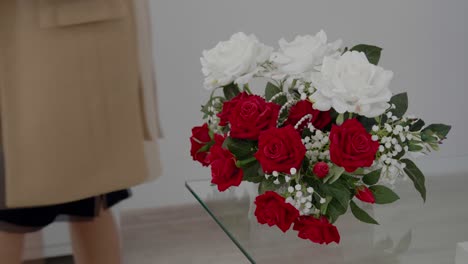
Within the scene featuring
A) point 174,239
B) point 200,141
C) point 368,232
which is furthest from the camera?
point 174,239

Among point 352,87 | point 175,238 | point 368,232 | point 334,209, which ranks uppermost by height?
point 352,87

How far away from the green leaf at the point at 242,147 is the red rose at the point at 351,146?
0.60ft

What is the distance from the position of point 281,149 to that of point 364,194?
19 centimetres

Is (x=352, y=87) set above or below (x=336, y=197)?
above

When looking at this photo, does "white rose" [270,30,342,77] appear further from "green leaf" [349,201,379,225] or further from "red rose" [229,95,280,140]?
"green leaf" [349,201,379,225]

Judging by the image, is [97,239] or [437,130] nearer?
[437,130]

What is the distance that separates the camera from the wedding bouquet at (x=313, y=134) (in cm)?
119

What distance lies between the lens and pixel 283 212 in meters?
1.20

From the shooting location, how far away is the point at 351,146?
117 cm

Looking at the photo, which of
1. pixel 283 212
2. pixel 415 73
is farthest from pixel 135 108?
pixel 415 73

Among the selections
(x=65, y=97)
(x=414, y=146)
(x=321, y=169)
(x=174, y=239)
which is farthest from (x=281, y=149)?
(x=174, y=239)

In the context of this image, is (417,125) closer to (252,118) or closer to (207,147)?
(252,118)

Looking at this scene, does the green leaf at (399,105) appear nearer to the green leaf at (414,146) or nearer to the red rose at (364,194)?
the green leaf at (414,146)

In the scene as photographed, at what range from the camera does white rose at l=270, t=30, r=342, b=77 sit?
134 centimetres
